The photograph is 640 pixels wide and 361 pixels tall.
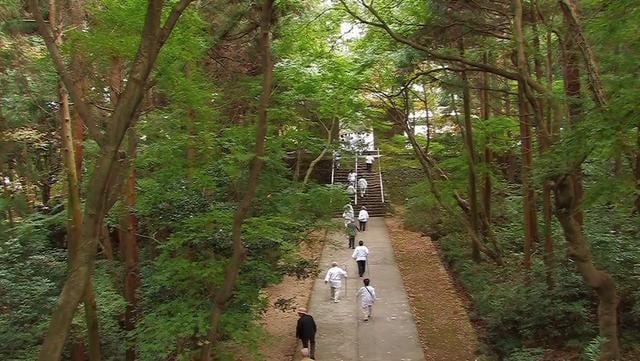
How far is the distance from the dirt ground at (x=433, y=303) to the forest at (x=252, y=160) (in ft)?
1.85

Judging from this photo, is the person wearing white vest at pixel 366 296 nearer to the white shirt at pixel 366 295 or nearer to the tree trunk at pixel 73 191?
the white shirt at pixel 366 295

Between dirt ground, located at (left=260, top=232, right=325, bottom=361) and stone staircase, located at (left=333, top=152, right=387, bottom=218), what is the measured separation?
29.8 feet

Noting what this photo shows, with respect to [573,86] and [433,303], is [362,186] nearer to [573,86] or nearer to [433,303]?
[433,303]

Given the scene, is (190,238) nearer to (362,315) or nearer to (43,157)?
(362,315)

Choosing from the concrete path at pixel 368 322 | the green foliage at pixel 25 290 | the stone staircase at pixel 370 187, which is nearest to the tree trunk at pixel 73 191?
the green foliage at pixel 25 290

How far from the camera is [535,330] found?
12.3m

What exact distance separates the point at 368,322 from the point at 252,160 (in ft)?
23.3

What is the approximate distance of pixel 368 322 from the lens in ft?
48.0

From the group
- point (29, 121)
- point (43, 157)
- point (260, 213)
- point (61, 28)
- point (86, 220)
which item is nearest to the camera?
point (86, 220)

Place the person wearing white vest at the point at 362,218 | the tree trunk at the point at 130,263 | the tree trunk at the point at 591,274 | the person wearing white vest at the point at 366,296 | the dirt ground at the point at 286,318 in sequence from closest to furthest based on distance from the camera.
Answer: the tree trunk at the point at 591,274, the tree trunk at the point at 130,263, the dirt ground at the point at 286,318, the person wearing white vest at the point at 366,296, the person wearing white vest at the point at 362,218

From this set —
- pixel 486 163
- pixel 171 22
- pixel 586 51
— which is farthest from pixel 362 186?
pixel 171 22

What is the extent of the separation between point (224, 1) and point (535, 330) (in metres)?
10.4

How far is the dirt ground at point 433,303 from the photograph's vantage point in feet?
43.1

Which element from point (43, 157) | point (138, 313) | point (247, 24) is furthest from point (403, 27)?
point (43, 157)
